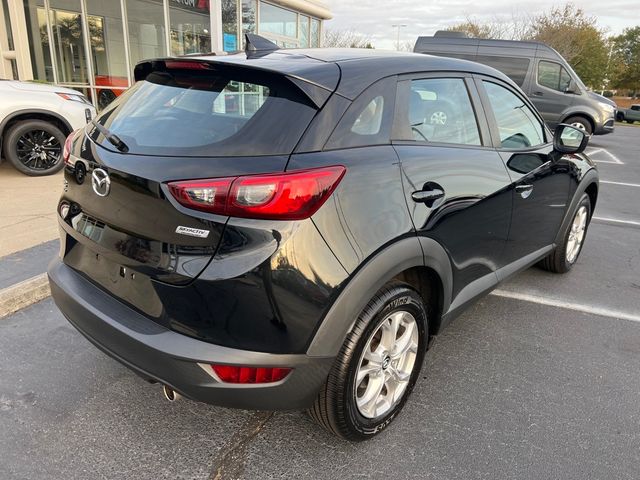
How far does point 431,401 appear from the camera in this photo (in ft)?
8.61

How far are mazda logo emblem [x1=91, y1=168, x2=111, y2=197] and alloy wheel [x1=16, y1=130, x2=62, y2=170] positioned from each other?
5.58 m

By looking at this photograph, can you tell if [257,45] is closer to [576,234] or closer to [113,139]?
[113,139]

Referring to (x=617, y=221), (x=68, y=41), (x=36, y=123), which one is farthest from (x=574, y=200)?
(x=68, y=41)

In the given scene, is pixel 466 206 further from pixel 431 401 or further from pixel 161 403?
pixel 161 403

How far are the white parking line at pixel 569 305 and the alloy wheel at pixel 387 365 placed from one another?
6.11ft

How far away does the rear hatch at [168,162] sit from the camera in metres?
1.80

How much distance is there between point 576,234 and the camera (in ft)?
14.5

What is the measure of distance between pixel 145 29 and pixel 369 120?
41.7 ft

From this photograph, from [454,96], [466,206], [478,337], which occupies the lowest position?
[478,337]

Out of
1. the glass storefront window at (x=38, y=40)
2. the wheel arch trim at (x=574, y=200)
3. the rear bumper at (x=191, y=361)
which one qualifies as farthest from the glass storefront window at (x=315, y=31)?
the rear bumper at (x=191, y=361)

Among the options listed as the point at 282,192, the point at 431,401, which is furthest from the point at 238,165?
the point at 431,401

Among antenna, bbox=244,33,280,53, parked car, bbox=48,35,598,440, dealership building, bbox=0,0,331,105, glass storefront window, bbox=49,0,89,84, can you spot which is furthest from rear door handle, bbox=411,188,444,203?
glass storefront window, bbox=49,0,89,84

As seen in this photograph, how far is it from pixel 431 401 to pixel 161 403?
138cm

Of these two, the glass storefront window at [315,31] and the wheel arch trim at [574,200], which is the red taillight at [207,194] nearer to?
the wheel arch trim at [574,200]
